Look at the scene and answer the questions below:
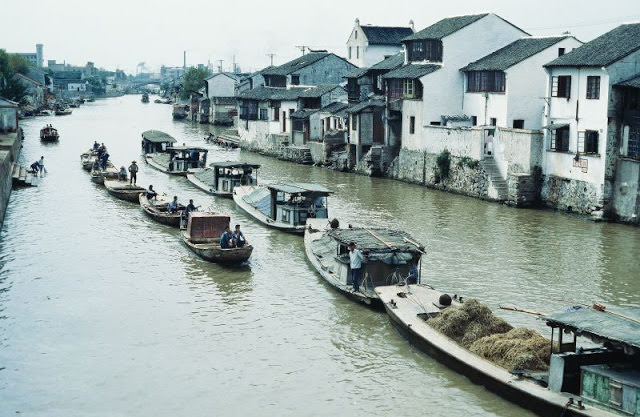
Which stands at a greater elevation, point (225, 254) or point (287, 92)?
point (287, 92)

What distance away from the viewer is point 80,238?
36.4m

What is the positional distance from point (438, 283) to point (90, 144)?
57287mm

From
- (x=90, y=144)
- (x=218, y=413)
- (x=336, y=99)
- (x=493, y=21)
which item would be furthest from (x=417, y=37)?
(x=218, y=413)

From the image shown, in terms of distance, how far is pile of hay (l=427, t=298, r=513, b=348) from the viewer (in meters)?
20.1

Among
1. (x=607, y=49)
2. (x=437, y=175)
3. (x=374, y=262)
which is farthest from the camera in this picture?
(x=437, y=175)

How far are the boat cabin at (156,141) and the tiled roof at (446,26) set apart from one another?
856 inches

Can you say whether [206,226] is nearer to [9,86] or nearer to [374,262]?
[374,262]

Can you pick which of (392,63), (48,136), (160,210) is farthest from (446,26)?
(48,136)

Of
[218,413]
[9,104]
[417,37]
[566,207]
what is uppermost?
[417,37]

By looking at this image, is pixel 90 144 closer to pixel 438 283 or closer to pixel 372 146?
pixel 372 146

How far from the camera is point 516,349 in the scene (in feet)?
60.7

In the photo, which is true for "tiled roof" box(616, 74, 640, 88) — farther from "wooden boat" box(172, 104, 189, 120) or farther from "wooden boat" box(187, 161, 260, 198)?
"wooden boat" box(172, 104, 189, 120)

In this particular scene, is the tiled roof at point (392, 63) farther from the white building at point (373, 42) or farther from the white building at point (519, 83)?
the white building at point (373, 42)

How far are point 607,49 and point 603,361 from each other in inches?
1064
